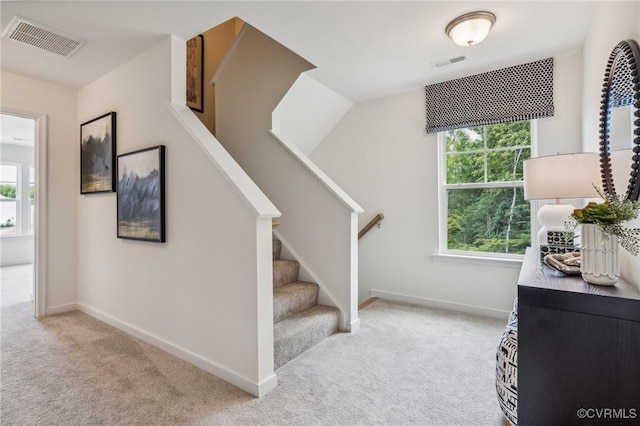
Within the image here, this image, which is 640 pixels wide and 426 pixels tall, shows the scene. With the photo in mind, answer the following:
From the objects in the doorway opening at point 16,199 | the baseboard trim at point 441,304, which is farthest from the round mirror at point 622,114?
the doorway opening at point 16,199

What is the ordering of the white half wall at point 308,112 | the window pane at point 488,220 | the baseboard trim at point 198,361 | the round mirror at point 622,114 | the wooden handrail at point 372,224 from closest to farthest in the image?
the round mirror at point 622,114
the baseboard trim at point 198,361
the window pane at point 488,220
the white half wall at point 308,112
the wooden handrail at point 372,224

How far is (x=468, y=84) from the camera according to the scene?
3.22 meters

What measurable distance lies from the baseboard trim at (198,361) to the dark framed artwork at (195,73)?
2.53 meters

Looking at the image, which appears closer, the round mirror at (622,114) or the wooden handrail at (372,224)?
the round mirror at (622,114)

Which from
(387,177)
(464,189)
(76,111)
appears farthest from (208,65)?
(464,189)

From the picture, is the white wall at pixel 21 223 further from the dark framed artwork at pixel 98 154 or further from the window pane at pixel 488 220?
the window pane at pixel 488 220

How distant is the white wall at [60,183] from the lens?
3.31 m

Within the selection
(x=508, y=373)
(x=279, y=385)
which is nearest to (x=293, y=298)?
(x=279, y=385)

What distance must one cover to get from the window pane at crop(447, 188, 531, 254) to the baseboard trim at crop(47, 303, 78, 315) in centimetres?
418

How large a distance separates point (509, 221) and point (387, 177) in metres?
1.34

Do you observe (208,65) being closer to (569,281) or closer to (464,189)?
(464,189)

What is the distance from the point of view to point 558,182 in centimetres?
186

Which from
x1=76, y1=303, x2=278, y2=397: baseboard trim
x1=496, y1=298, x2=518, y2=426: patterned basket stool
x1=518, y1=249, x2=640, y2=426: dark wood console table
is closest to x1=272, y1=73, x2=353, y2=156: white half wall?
x1=76, y1=303, x2=278, y2=397: baseboard trim

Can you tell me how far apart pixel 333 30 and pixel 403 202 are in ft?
6.53
